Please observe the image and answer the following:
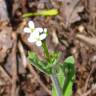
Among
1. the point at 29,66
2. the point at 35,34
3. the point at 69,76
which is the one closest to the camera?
the point at 35,34

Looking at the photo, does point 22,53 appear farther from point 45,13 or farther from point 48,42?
point 45,13

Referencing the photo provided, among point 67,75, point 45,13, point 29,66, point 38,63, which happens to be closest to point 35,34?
point 38,63

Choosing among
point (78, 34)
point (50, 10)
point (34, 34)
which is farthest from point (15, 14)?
point (34, 34)

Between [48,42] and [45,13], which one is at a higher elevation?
[45,13]

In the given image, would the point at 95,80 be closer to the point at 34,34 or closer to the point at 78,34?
the point at 78,34

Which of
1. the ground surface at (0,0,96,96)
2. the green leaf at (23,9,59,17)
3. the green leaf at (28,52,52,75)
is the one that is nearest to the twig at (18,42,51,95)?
the ground surface at (0,0,96,96)

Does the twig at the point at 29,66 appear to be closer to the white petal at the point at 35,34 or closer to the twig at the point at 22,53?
the twig at the point at 22,53

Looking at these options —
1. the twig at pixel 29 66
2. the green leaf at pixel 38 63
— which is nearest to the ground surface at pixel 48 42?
the twig at pixel 29 66
